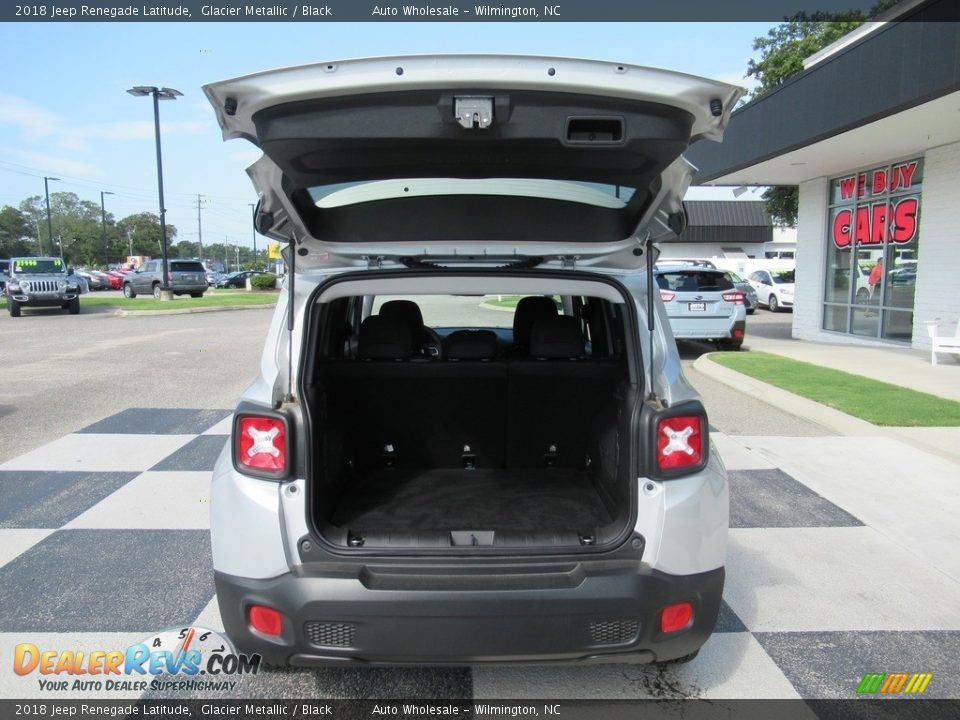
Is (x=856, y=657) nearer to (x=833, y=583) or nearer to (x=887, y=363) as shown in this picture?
(x=833, y=583)

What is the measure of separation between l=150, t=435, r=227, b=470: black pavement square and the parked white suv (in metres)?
2.97

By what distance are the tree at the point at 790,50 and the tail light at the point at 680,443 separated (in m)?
22.5

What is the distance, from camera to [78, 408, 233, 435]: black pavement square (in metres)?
7.00

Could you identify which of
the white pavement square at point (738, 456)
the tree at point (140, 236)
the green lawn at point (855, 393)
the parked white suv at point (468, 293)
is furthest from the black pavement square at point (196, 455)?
the tree at point (140, 236)

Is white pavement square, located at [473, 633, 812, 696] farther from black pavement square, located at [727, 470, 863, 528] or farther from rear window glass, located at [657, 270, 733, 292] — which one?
rear window glass, located at [657, 270, 733, 292]

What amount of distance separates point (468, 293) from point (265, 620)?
146 centimetres

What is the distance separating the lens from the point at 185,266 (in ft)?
105

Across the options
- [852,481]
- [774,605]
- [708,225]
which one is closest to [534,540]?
[774,605]

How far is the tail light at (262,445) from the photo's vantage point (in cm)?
250

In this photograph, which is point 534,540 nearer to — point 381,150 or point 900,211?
point 381,150

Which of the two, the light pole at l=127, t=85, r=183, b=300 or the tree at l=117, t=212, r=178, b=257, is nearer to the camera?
the light pole at l=127, t=85, r=183, b=300

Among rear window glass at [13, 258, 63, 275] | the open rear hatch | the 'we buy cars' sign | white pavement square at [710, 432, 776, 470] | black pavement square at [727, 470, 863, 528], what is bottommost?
black pavement square at [727, 470, 863, 528]

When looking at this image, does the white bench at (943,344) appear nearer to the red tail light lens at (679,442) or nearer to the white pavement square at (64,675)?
the red tail light lens at (679,442)

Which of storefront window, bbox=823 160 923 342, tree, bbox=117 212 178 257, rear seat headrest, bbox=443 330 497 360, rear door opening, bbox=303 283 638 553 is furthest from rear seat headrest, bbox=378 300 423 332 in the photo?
tree, bbox=117 212 178 257
